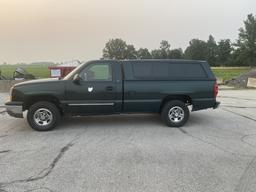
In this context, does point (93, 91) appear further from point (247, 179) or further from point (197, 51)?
point (197, 51)

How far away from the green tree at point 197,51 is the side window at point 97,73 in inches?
4122

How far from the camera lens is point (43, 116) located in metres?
8.20

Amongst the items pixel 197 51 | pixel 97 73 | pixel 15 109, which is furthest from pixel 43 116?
pixel 197 51

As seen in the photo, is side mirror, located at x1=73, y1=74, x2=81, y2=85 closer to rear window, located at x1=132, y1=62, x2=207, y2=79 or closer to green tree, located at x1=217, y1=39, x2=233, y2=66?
rear window, located at x1=132, y1=62, x2=207, y2=79

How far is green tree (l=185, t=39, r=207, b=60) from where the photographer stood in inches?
4370

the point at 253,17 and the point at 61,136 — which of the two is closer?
the point at 61,136

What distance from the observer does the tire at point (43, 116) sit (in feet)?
26.7

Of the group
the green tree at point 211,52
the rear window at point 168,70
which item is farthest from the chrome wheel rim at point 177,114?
the green tree at point 211,52

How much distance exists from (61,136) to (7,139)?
1.19m

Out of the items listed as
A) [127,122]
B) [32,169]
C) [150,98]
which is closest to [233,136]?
[150,98]

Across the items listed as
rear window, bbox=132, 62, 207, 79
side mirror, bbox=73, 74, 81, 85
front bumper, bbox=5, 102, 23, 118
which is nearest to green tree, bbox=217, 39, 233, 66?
rear window, bbox=132, 62, 207, 79

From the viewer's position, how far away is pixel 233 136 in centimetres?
762

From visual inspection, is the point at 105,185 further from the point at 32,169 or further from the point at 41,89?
the point at 41,89

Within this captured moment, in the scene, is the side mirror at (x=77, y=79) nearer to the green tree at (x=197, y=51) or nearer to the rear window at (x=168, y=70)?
the rear window at (x=168, y=70)
